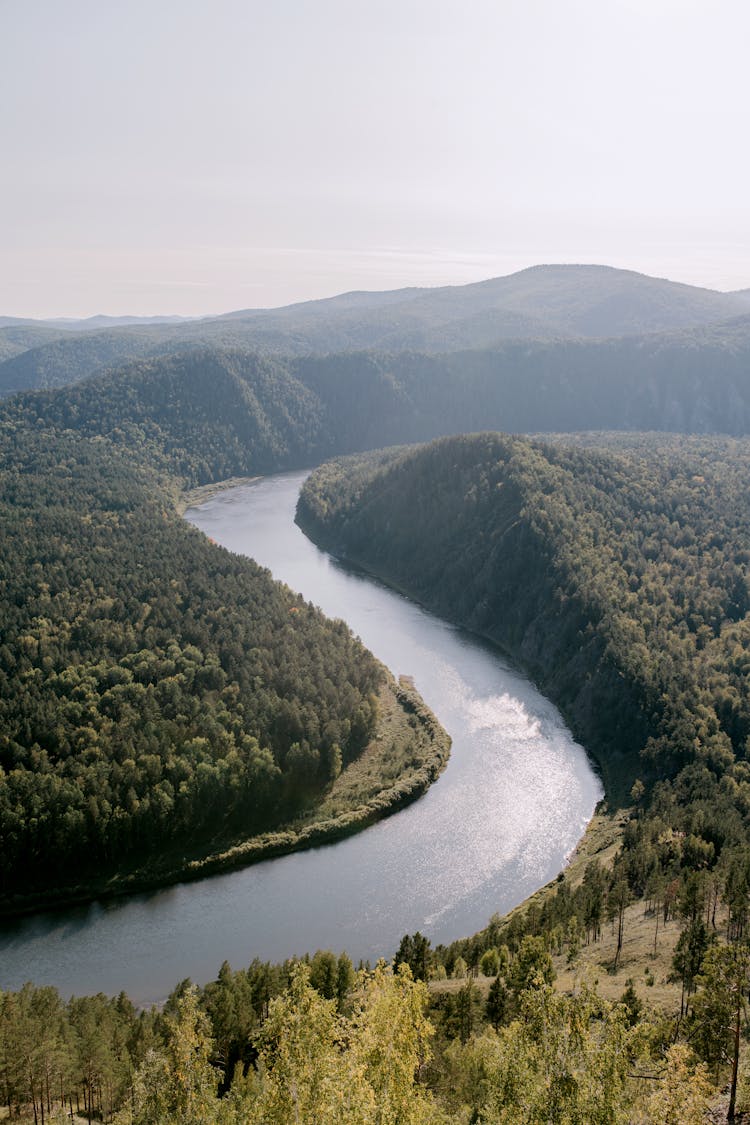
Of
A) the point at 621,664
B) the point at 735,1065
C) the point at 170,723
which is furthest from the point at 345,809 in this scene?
the point at 735,1065

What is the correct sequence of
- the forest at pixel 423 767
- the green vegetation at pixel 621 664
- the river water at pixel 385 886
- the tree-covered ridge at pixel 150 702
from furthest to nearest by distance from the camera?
the tree-covered ridge at pixel 150 702 → the river water at pixel 385 886 → the green vegetation at pixel 621 664 → the forest at pixel 423 767

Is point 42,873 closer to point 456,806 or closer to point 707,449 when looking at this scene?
point 456,806

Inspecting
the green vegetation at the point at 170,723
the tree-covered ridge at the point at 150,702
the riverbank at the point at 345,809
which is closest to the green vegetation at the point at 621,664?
the riverbank at the point at 345,809

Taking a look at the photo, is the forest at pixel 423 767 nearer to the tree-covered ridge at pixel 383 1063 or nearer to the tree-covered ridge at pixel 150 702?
the tree-covered ridge at pixel 383 1063

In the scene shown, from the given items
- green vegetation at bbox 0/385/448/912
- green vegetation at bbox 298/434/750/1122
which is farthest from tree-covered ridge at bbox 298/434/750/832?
green vegetation at bbox 0/385/448/912

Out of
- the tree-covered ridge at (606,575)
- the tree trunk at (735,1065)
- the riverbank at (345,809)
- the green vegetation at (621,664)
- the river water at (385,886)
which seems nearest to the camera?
the tree trunk at (735,1065)

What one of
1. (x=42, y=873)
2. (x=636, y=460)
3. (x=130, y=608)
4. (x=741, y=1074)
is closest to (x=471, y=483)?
(x=636, y=460)

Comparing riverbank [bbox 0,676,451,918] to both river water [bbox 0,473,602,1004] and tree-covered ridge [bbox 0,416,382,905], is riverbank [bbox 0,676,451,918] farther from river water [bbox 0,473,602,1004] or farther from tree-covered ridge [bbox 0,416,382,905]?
tree-covered ridge [bbox 0,416,382,905]
